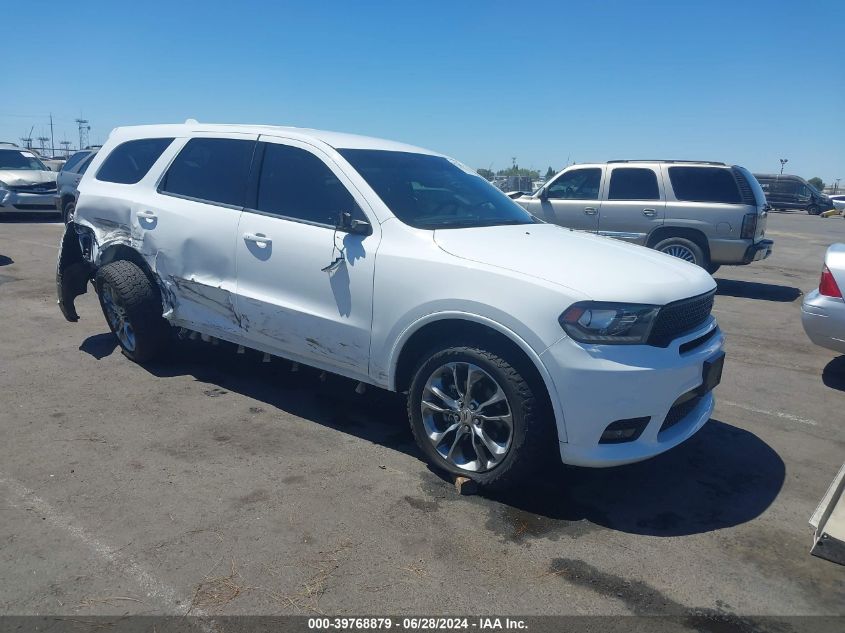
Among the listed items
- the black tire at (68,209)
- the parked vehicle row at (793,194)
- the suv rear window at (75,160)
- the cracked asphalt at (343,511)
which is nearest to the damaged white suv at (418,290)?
the cracked asphalt at (343,511)

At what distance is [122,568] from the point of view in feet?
9.68

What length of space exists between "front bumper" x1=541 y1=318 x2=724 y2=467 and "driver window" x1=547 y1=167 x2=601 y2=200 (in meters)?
8.40

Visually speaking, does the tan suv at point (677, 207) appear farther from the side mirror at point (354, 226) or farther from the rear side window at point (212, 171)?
the side mirror at point (354, 226)

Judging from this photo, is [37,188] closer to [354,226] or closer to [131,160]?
[131,160]

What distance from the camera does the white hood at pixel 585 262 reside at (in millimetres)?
3430

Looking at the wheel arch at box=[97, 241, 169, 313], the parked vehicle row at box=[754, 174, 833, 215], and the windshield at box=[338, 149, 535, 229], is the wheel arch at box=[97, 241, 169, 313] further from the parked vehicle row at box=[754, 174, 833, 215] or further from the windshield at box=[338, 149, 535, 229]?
the parked vehicle row at box=[754, 174, 833, 215]

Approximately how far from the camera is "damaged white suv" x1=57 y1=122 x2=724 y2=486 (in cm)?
336

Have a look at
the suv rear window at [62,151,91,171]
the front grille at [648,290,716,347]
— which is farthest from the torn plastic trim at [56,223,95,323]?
the suv rear window at [62,151,91,171]

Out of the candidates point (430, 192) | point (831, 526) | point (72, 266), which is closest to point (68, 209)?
point (72, 266)

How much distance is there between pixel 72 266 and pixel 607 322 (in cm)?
483

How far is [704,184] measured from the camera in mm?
10539

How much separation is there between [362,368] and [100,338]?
364cm

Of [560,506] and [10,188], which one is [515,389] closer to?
[560,506]

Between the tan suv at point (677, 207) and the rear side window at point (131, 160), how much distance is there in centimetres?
767
